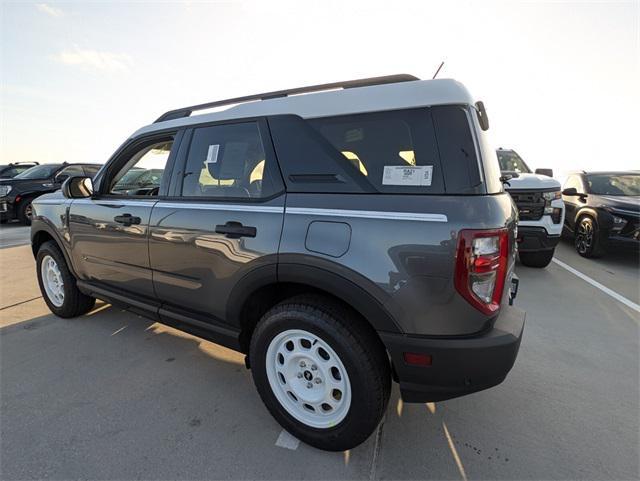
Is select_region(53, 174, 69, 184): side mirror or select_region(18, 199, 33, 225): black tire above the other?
select_region(53, 174, 69, 184): side mirror

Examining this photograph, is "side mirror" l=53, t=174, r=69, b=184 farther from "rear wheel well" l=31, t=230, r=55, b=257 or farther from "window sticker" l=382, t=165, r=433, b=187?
"window sticker" l=382, t=165, r=433, b=187

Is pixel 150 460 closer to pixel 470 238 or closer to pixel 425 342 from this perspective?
pixel 425 342

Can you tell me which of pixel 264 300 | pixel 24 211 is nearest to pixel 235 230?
pixel 264 300

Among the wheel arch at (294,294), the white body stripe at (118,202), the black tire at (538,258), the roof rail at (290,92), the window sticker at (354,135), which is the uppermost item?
the roof rail at (290,92)

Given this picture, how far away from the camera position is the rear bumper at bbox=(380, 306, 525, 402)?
5.19 ft

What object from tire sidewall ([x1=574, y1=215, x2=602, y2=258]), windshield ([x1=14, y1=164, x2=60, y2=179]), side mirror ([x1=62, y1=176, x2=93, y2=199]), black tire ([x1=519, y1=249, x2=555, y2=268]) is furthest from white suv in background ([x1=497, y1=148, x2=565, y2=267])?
windshield ([x1=14, y1=164, x2=60, y2=179])

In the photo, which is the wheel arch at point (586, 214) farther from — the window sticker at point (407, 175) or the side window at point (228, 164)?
the side window at point (228, 164)

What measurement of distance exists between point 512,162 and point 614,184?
1855 mm

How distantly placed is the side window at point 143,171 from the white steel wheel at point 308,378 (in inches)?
65.5

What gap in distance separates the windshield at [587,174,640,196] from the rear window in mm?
6843

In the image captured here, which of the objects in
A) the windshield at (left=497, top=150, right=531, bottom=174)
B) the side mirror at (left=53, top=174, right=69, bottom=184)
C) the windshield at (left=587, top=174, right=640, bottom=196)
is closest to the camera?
the windshield at (left=587, top=174, right=640, bottom=196)

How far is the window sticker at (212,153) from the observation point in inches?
92.8

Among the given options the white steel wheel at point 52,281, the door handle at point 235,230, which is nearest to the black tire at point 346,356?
the door handle at point 235,230

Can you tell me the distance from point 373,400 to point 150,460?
1.26 meters
